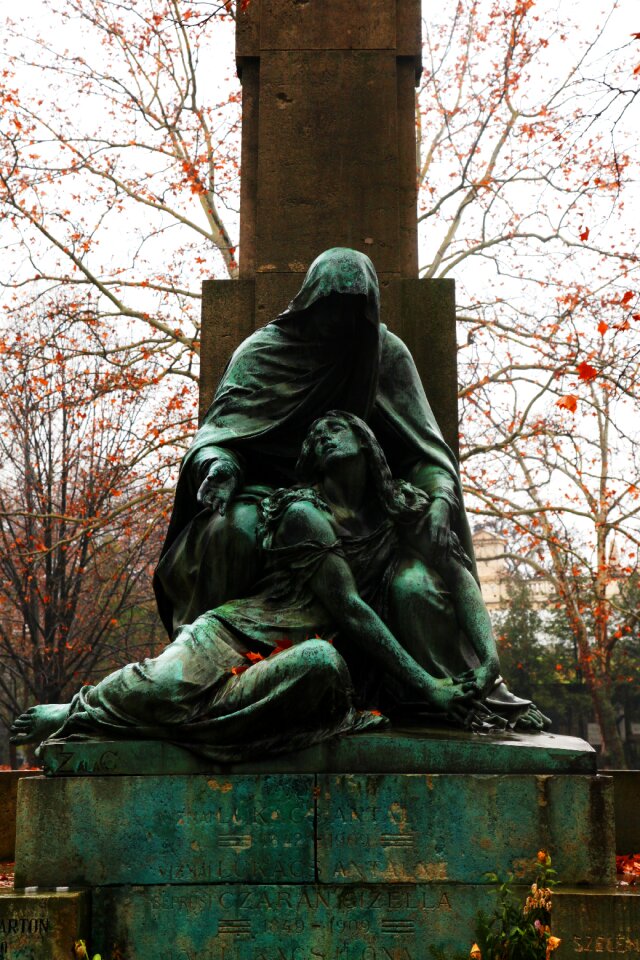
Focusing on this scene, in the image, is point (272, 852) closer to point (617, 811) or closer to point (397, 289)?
point (617, 811)

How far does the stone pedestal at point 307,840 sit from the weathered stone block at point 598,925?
357mm

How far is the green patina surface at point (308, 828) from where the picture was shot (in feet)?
14.4

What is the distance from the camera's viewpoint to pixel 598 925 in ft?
13.2

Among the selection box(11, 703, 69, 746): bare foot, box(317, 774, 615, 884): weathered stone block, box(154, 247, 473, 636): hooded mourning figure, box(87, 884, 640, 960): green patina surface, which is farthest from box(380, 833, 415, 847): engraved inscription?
box(11, 703, 69, 746): bare foot

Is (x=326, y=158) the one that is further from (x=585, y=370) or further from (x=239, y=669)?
(x=585, y=370)

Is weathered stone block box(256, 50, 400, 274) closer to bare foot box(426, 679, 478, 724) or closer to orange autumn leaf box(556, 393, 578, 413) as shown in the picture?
bare foot box(426, 679, 478, 724)

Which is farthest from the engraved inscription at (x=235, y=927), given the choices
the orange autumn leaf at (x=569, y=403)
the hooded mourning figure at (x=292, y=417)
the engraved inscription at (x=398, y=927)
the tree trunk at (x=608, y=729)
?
the tree trunk at (x=608, y=729)

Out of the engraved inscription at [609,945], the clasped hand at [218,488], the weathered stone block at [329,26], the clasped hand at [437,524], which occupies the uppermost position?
the weathered stone block at [329,26]

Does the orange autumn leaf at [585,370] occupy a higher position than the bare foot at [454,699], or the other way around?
the orange autumn leaf at [585,370]

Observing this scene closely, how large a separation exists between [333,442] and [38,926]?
2.38m

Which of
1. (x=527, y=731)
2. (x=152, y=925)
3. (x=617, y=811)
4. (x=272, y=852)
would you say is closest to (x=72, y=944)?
(x=152, y=925)

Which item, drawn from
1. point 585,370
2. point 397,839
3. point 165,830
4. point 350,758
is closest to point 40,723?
point 165,830

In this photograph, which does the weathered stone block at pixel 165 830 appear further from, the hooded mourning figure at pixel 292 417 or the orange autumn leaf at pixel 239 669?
the hooded mourning figure at pixel 292 417

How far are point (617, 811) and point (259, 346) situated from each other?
3.57 meters
